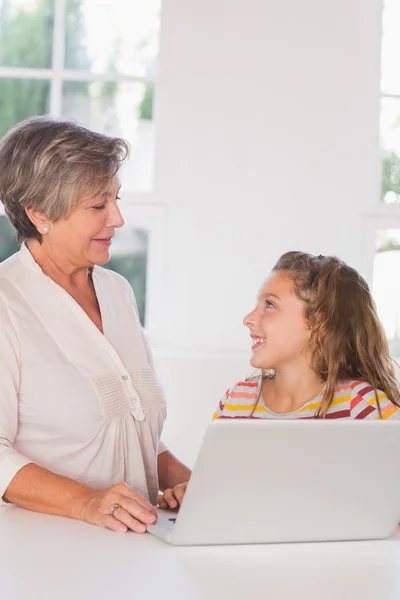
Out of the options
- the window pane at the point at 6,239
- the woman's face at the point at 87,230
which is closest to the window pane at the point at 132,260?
the window pane at the point at 6,239

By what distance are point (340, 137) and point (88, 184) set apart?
7.10 feet

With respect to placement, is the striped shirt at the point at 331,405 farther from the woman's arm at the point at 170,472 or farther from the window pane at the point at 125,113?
the window pane at the point at 125,113

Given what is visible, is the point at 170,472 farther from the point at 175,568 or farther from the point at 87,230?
the point at 175,568

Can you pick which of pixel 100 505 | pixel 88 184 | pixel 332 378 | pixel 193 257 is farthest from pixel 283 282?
pixel 193 257

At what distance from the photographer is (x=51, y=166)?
82.4 inches

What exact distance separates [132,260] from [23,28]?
1.06m

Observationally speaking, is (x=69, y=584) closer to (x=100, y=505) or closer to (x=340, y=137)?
(x=100, y=505)

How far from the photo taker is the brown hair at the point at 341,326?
86.7 inches

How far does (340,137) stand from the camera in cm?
408

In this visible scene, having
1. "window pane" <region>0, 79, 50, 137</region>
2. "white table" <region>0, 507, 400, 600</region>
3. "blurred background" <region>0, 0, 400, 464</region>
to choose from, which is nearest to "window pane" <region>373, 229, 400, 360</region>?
"blurred background" <region>0, 0, 400, 464</region>

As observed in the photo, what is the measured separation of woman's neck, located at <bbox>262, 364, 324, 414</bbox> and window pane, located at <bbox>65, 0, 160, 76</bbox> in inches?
85.8

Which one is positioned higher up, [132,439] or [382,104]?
[382,104]

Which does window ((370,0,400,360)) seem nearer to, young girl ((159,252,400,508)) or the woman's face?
young girl ((159,252,400,508))

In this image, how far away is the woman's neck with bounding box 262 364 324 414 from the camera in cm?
223
